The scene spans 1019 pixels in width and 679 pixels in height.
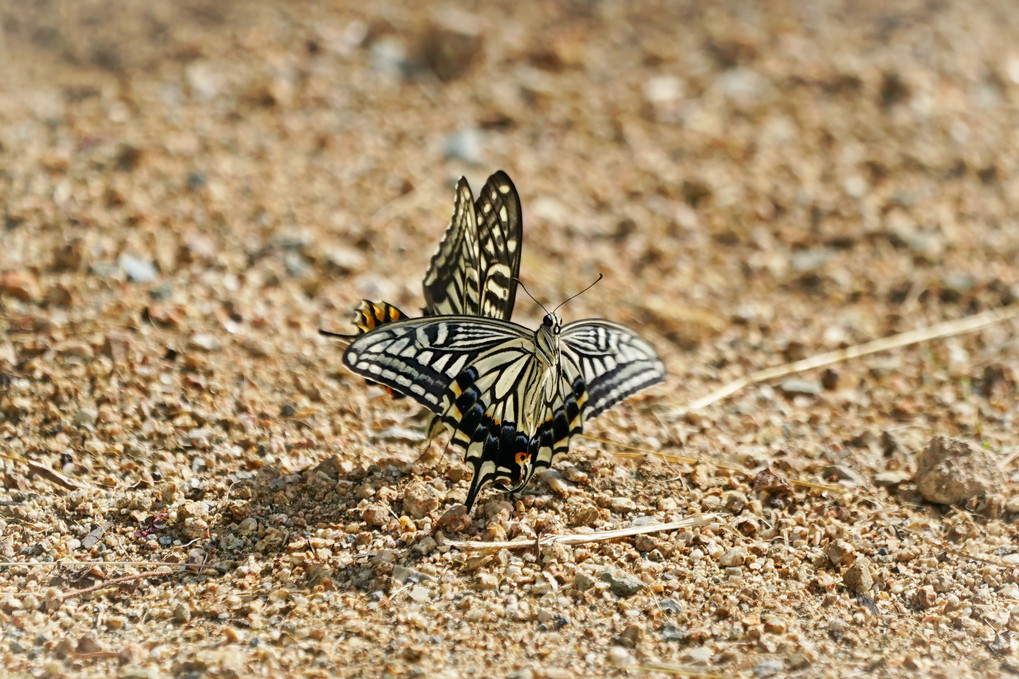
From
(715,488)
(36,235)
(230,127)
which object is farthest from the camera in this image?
Answer: (230,127)

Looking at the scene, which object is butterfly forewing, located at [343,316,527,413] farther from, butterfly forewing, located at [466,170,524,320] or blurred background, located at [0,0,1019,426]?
blurred background, located at [0,0,1019,426]

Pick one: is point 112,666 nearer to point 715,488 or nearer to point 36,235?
point 715,488

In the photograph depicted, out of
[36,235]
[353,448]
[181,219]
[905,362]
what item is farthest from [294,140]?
[905,362]

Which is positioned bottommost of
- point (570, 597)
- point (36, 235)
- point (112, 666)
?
point (112, 666)

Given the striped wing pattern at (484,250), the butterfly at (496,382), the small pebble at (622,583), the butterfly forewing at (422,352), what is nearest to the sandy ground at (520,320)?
the small pebble at (622,583)

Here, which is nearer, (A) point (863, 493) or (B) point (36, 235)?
(A) point (863, 493)

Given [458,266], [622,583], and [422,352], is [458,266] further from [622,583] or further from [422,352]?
[622,583]

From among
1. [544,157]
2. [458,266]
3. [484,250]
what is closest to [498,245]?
[484,250]
